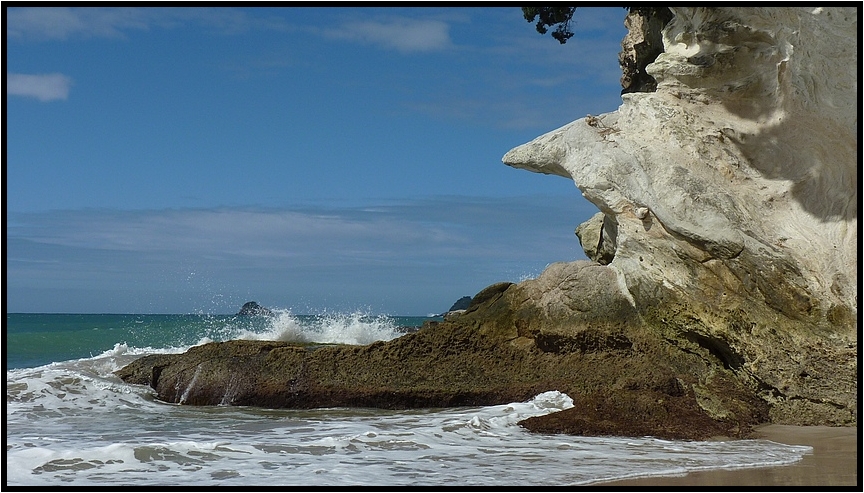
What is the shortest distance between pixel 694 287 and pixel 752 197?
50.9 inches

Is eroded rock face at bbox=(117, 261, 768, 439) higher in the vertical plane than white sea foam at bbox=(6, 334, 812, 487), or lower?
higher

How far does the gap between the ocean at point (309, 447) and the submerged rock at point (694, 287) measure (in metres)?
0.53

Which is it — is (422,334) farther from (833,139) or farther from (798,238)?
(833,139)

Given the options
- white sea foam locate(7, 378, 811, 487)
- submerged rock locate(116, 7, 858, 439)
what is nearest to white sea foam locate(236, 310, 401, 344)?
submerged rock locate(116, 7, 858, 439)

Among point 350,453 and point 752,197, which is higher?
point 752,197

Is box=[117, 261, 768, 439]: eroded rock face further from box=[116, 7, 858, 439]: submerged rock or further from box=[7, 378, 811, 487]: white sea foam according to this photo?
box=[7, 378, 811, 487]: white sea foam

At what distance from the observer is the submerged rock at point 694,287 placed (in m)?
8.23

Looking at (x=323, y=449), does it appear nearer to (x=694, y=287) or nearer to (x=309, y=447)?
(x=309, y=447)

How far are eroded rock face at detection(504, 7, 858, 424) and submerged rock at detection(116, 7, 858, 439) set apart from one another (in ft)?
0.05

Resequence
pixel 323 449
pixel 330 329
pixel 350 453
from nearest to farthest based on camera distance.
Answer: pixel 350 453
pixel 323 449
pixel 330 329

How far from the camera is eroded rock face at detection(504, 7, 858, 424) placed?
8188 millimetres

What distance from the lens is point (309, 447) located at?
258 inches

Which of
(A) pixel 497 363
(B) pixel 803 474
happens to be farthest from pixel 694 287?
(B) pixel 803 474

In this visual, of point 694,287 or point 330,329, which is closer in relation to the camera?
point 694,287
